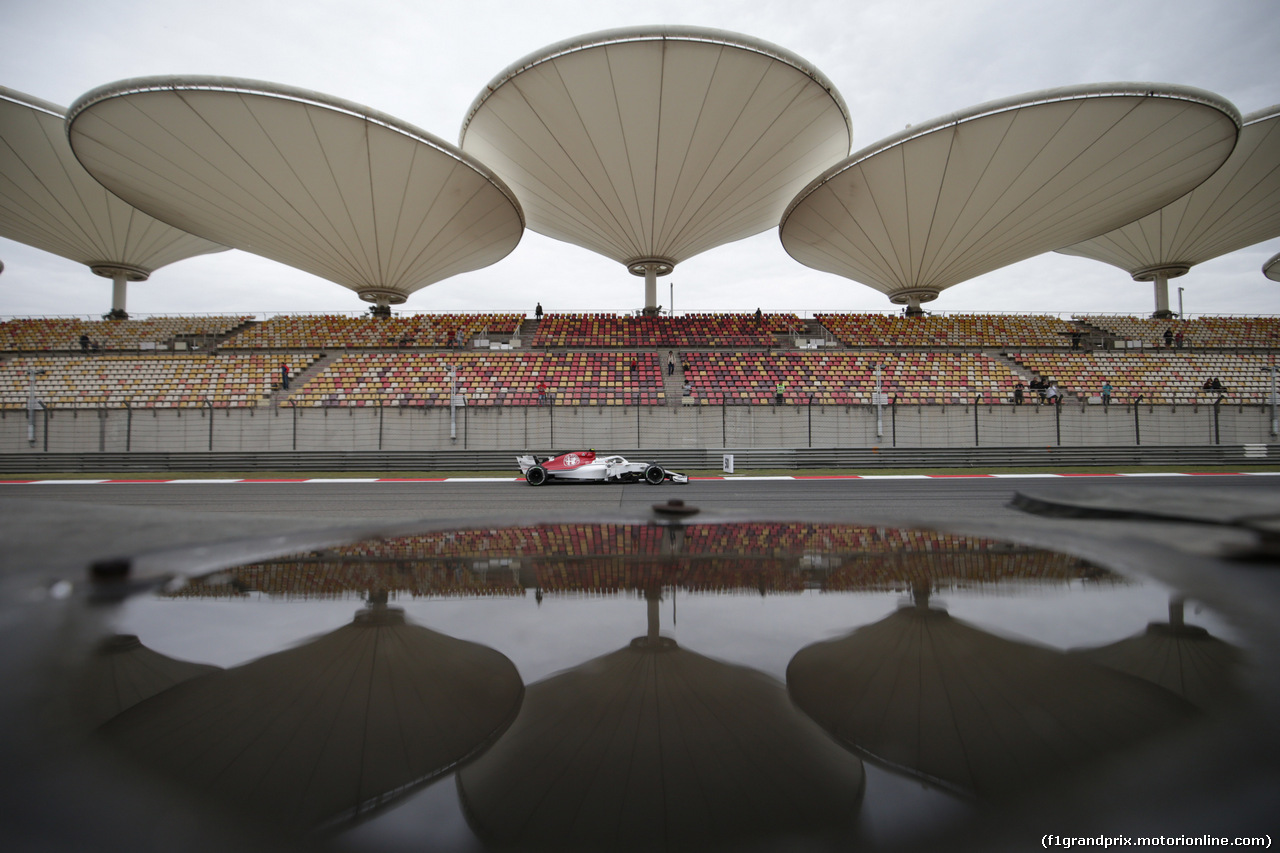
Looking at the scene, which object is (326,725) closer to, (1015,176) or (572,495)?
(572,495)

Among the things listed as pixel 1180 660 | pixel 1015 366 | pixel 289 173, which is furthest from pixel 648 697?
pixel 1015 366

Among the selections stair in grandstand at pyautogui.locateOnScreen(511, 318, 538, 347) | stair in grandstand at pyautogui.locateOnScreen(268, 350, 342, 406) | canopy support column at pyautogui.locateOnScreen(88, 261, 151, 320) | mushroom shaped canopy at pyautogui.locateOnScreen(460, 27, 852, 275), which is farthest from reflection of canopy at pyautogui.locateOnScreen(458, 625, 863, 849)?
canopy support column at pyautogui.locateOnScreen(88, 261, 151, 320)

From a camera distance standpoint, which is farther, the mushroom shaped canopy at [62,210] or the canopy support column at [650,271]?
the canopy support column at [650,271]

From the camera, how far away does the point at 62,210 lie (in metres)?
30.9

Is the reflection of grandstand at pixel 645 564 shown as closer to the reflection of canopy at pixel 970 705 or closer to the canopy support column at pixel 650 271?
the reflection of canopy at pixel 970 705

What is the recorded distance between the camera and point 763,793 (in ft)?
3.77

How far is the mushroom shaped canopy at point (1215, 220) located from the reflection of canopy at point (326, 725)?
42.9m

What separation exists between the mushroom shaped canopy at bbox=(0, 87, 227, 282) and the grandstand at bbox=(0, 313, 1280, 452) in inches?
215

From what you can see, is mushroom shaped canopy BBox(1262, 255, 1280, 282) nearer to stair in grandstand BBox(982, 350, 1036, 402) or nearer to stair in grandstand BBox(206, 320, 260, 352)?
stair in grandstand BBox(982, 350, 1036, 402)

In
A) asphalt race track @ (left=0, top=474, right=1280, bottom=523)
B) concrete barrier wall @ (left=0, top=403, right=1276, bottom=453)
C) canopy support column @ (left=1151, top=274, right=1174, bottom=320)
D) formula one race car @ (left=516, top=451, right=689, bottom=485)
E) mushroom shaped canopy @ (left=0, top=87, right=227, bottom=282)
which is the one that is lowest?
asphalt race track @ (left=0, top=474, right=1280, bottom=523)

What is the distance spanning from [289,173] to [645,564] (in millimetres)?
27073

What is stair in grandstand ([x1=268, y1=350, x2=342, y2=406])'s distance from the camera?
72.6ft

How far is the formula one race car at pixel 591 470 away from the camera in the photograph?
14.5 m

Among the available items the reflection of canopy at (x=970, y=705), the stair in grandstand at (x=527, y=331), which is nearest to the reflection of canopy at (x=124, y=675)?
the reflection of canopy at (x=970, y=705)
